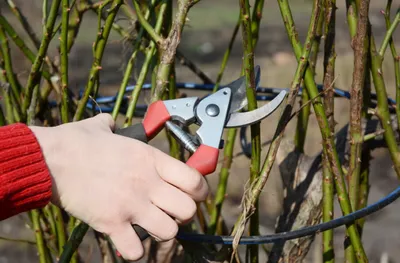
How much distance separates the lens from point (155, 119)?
1.22 metres

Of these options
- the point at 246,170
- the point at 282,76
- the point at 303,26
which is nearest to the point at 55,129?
the point at 246,170

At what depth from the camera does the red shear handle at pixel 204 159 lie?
46.6 inches

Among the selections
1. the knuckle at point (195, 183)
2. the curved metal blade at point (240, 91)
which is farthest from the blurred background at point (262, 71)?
the knuckle at point (195, 183)

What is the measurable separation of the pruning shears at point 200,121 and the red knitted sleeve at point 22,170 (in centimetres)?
17

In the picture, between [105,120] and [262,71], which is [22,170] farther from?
[262,71]

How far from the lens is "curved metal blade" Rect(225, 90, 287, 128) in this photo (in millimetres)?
1250

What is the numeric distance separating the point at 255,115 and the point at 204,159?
0.47ft

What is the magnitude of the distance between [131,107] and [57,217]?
38 centimetres

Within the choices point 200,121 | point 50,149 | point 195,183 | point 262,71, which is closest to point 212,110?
point 200,121

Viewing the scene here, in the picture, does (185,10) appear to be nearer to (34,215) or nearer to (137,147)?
(137,147)

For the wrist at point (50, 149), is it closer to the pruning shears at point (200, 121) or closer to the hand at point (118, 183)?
the hand at point (118, 183)

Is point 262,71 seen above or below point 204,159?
below

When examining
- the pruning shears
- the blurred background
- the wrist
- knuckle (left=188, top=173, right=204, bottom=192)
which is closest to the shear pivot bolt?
the pruning shears

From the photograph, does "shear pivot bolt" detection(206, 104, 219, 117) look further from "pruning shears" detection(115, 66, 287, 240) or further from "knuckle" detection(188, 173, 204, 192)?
"knuckle" detection(188, 173, 204, 192)
